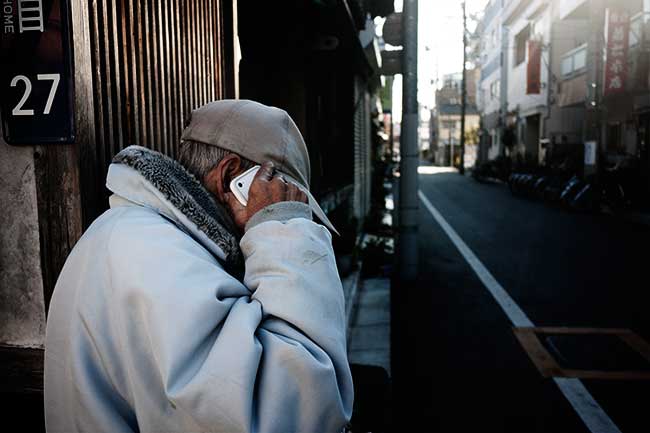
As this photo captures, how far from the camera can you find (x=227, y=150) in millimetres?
1674

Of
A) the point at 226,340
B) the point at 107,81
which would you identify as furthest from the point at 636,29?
the point at 226,340

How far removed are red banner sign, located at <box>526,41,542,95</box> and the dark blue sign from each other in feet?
105

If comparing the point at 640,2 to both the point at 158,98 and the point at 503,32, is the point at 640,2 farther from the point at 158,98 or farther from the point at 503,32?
the point at 503,32

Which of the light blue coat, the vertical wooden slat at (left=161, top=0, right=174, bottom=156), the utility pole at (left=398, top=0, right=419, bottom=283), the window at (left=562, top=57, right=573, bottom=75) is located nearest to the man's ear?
the light blue coat

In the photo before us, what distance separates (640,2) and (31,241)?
864 inches

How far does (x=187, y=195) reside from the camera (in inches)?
60.9

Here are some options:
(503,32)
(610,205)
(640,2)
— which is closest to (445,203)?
(610,205)

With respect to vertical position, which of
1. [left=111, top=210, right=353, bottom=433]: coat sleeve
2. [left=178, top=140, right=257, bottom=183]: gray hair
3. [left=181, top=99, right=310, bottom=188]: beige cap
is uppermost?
[left=181, top=99, right=310, bottom=188]: beige cap

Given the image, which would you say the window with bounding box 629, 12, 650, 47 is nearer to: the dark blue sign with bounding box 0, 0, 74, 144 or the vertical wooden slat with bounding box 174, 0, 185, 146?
the vertical wooden slat with bounding box 174, 0, 185, 146

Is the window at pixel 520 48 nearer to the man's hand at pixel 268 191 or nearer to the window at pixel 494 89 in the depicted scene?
the window at pixel 494 89

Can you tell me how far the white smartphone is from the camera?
165 cm

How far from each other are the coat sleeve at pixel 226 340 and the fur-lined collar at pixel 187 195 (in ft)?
0.36

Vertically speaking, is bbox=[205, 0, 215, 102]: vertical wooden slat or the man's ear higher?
bbox=[205, 0, 215, 102]: vertical wooden slat

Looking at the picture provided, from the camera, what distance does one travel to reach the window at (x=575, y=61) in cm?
2424
